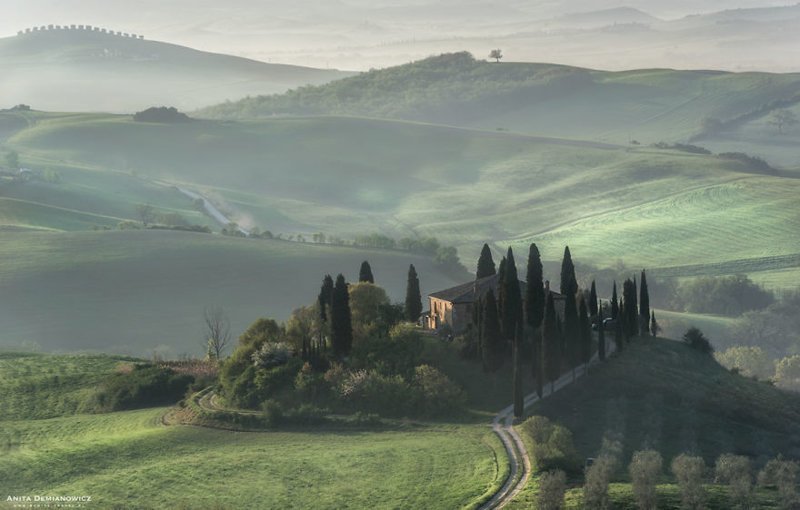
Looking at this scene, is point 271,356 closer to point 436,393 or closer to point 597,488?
point 436,393

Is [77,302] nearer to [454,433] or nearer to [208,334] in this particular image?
[208,334]

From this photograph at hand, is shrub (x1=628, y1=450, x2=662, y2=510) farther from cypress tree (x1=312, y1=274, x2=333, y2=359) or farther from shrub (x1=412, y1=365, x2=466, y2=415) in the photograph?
cypress tree (x1=312, y1=274, x2=333, y2=359)

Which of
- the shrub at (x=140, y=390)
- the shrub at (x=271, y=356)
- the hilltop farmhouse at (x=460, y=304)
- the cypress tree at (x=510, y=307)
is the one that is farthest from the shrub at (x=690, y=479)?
the shrub at (x=140, y=390)

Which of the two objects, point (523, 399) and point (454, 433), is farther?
point (523, 399)

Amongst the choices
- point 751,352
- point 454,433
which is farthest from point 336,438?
point 751,352

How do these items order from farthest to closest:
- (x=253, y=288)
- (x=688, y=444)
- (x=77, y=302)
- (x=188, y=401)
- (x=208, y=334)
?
(x=253, y=288)
(x=77, y=302)
(x=208, y=334)
(x=188, y=401)
(x=688, y=444)

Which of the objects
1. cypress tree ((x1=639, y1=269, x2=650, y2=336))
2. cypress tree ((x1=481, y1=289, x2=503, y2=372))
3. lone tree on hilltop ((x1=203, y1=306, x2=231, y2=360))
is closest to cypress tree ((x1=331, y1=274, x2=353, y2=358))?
cypress tree ((x1=481, y1=289, x2=503, y2=372))

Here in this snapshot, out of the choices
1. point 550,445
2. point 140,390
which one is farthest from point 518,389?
point 140,390
